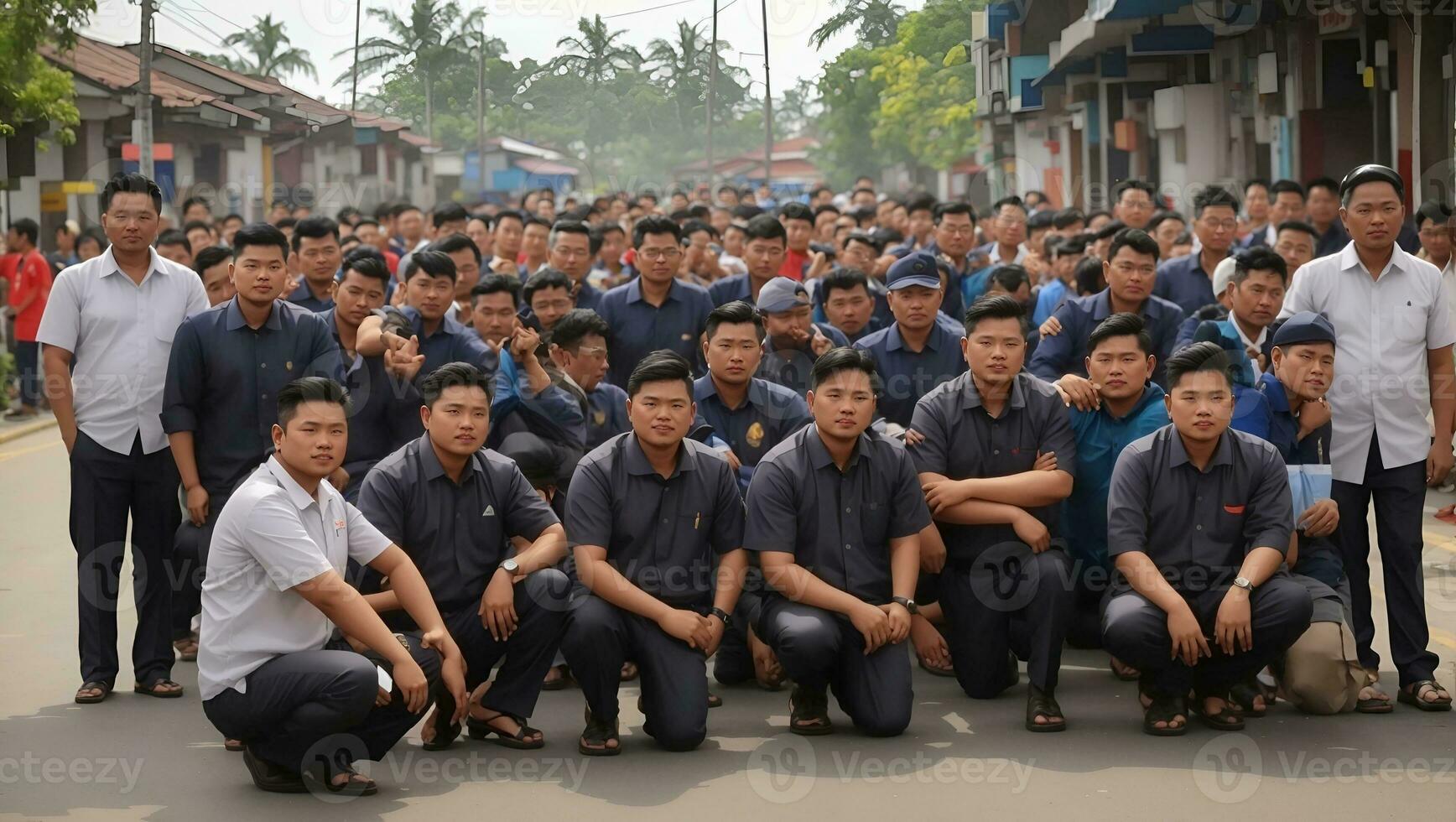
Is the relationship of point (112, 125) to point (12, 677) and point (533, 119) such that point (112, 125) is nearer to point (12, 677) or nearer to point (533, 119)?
point (533, 119)

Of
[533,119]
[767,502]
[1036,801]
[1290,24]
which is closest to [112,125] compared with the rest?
[533,119]

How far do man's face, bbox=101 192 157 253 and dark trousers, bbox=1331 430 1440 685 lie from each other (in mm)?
4801

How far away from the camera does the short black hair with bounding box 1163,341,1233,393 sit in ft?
19.3

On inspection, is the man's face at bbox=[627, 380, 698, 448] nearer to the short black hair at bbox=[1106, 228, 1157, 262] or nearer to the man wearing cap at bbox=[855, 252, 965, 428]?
the man wearing cap at bbox=[855, 252, 965, 428]

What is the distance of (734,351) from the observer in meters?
6.98

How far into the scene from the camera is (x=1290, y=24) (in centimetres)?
1652

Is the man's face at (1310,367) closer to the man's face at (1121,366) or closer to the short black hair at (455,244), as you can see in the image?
the man's face at (1121,366)

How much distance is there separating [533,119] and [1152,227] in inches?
204

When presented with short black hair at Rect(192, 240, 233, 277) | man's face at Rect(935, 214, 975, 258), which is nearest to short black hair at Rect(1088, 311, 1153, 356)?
short black hair at Rect(192, 240, 233, 277)

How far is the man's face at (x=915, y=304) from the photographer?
776 centimetres

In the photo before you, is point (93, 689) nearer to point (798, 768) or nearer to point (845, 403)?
point (798, 768)

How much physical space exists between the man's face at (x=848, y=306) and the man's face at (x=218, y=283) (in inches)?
A: 122

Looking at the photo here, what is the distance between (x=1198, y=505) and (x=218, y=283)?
5061mm

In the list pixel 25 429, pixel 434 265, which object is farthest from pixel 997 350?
pixel 25 429
